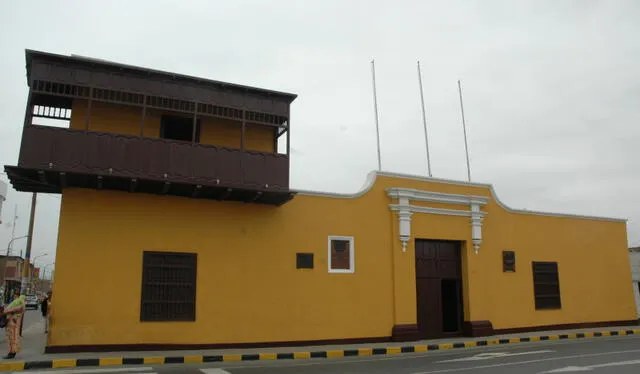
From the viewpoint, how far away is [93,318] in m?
12.5

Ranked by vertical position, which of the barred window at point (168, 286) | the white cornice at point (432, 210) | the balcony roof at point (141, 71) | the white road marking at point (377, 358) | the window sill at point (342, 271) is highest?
the balcony roof at point (141, 71)

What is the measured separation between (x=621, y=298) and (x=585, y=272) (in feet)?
7.10

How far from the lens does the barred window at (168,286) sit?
13.1 meters

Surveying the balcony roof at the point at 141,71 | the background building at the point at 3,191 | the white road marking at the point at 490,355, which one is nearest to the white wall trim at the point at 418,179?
the balcony roof at the point at 141,71

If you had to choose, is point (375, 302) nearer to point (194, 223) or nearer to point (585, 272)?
point (194, 223)

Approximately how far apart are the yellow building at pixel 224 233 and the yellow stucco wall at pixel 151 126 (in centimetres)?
4

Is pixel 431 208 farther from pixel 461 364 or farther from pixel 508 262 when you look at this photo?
A: pixel 461 364

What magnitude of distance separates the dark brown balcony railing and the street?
13.7ft

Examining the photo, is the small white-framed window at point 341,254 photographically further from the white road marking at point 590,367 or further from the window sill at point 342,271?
the white road marking at point 590,367

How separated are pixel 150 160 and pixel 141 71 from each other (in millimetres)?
2174

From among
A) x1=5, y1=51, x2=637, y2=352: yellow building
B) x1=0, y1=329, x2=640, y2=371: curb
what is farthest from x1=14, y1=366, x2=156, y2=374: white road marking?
x1=5, y1=51, x2=637, y2=352: yellow building

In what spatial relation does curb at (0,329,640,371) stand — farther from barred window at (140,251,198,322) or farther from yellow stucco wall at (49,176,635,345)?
barred window at (140,251,198,322)

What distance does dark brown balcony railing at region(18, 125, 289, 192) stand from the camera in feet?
38.2

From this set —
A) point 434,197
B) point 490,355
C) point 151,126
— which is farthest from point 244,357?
point 434,197
